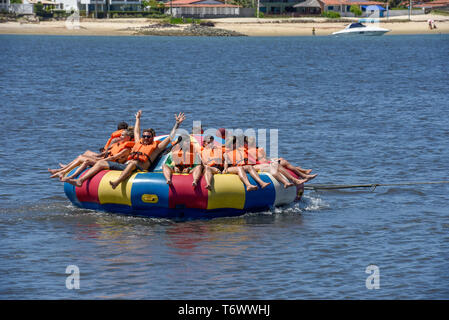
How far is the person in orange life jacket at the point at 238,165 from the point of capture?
1310cm

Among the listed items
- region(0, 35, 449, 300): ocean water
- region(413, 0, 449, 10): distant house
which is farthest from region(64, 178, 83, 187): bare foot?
region(413, 0, 449, 10): distant house

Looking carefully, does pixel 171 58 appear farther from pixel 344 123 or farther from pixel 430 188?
pixel 430 188

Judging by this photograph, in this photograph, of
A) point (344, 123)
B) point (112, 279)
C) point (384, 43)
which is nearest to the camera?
point (112, 279)

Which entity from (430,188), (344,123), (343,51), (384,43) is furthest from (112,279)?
(384,43)

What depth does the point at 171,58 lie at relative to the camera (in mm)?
67688

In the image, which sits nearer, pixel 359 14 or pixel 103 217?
pixel 103 217

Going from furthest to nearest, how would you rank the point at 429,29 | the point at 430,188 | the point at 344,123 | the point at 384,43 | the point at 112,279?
the point at 429,29 < the point at 384,43 < the point at 344,123 < the point at 430,188 < the point at 112,279

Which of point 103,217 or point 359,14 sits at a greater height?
point 359,14

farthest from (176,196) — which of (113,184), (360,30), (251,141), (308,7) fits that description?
(308,7)

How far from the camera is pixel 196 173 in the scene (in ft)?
42.5

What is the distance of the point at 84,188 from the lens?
13523mm

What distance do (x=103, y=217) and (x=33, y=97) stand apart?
22572 millimetres

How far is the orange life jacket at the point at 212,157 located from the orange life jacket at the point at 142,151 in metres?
0.89

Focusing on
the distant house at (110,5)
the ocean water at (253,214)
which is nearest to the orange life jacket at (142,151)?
the ocean water at (253,214)
